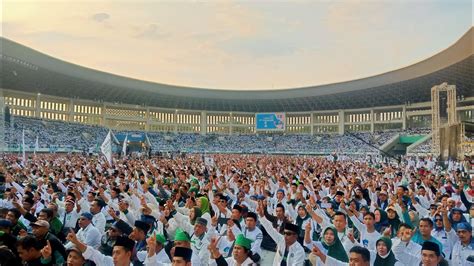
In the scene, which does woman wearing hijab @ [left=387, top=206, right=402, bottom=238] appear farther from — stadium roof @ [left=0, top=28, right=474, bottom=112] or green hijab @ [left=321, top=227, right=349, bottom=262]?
stadium roof @ [left=0, top=28, right=474, bottom=112]

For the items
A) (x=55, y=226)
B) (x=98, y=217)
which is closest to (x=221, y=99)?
(x=98, y=217)

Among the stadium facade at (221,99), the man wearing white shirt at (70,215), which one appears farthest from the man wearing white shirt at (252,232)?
the stadium facade at (221,99)

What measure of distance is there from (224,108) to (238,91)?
7.75m

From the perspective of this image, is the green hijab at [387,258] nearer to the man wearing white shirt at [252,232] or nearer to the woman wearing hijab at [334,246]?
the woman wearing hijab at [334,246]

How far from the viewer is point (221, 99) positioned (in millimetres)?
65875

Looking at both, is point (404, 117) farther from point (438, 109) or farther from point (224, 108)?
point (224, 108)

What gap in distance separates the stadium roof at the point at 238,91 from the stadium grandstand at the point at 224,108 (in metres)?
0.11

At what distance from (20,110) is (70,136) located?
762cm

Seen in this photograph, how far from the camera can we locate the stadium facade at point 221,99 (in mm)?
43156

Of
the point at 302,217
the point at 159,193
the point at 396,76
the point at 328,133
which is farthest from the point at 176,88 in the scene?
the point at 302,217

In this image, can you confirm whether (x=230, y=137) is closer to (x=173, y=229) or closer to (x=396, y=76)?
(x=396, y=76)

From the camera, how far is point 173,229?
23.1 ft

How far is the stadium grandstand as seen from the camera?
144 feet

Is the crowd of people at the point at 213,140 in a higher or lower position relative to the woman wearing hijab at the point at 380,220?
higher
